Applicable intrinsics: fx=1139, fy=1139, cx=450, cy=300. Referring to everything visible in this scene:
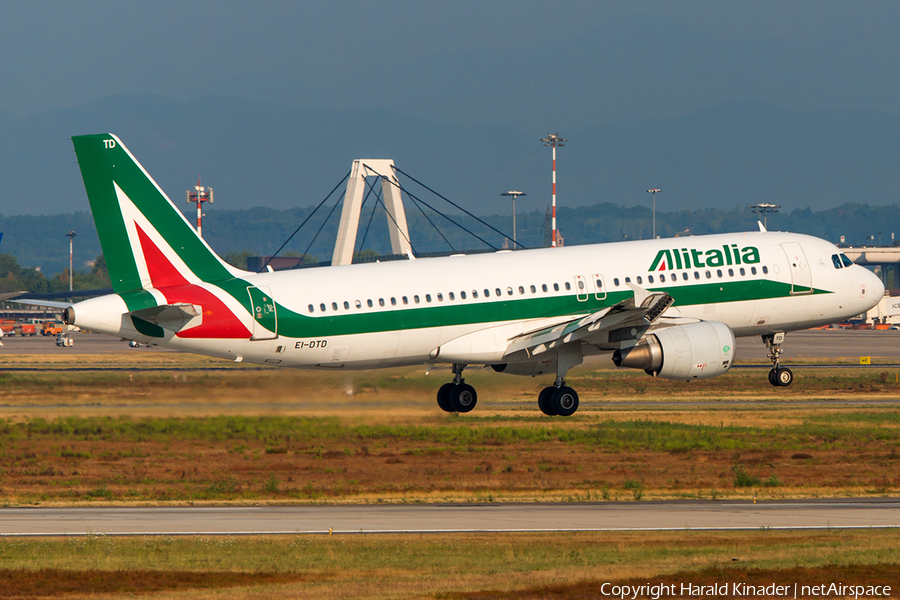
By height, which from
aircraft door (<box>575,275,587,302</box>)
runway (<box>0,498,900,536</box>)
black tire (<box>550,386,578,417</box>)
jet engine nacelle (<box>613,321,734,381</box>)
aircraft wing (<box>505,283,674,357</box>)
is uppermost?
aircraft door (<box>575,275,587,302</box>)

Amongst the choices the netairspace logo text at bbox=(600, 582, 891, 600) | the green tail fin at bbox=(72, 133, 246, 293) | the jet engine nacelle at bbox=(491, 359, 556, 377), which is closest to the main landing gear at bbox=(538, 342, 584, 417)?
the jet engine nacelle at bbox=(491, 359, 556, 377)

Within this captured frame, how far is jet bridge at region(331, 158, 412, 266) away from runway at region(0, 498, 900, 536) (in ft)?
336

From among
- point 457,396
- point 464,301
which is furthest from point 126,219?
point 457,396

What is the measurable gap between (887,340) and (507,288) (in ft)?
359

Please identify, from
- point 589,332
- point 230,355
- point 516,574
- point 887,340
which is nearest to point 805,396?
point 589,332

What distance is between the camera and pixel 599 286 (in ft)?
148

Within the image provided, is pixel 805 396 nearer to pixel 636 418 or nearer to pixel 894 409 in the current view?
pixel 894 409

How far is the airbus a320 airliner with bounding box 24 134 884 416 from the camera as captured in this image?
4016cm

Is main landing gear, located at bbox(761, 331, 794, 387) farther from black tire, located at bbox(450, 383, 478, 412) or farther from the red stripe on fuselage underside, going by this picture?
the red stripe on fuselage underside

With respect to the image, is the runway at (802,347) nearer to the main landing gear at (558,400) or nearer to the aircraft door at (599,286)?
the main landing gear at (558,400)

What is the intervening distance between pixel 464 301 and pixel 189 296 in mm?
10368

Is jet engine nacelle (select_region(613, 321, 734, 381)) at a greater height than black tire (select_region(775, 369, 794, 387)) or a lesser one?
greater

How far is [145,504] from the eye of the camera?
3825cm

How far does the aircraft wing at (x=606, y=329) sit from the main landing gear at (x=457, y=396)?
10.9ft
